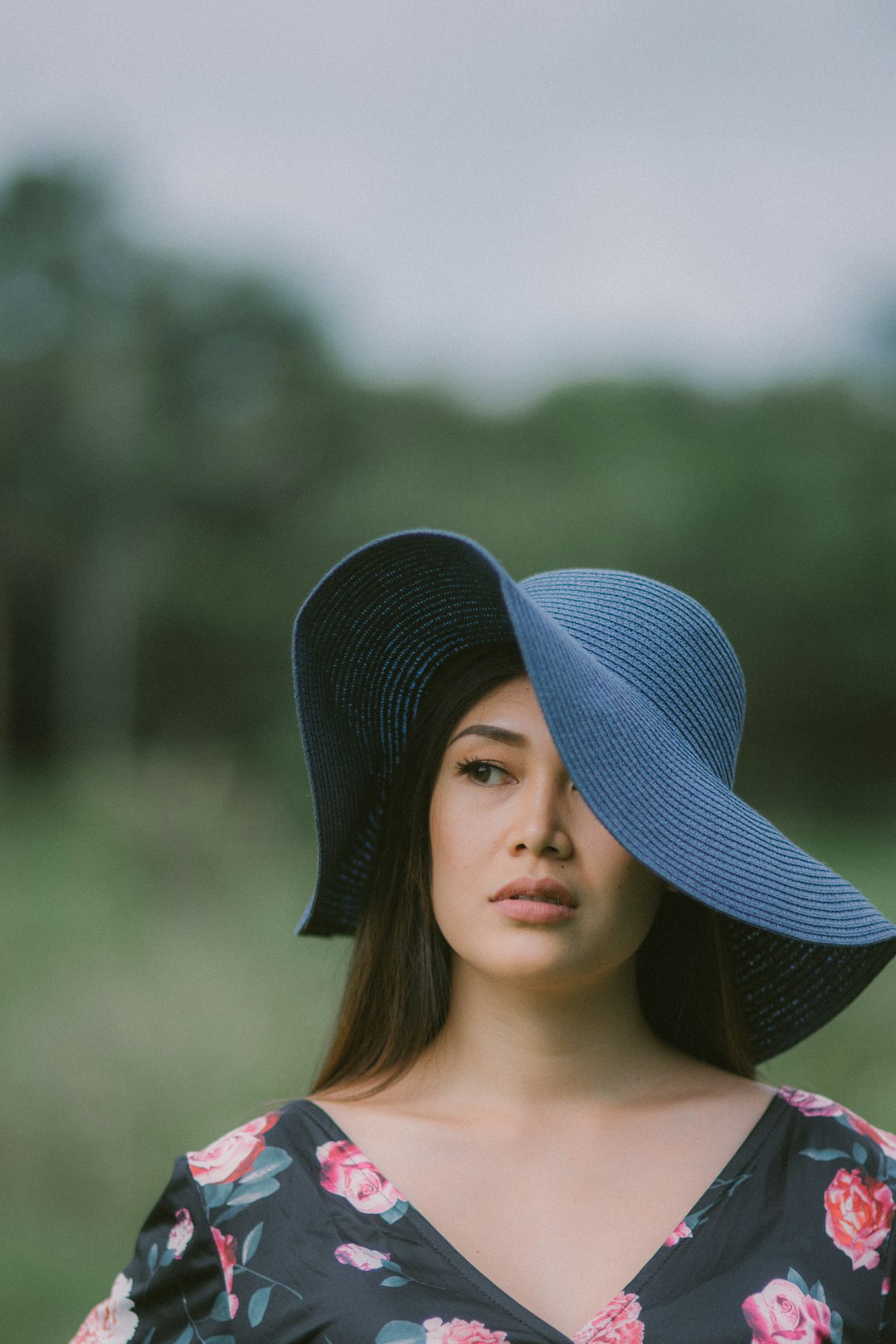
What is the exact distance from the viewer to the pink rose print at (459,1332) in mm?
1421

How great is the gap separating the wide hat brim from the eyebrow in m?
0.12

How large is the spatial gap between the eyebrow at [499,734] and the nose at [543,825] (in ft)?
0.19

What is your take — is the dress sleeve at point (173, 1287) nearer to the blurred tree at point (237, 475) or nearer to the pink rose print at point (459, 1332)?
the pink rose print at point (459, 1332)

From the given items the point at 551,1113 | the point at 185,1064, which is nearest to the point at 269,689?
the point at 185,1064

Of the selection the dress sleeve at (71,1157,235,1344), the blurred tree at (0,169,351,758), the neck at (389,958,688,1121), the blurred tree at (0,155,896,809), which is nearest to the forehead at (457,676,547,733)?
the neck at (389,958,688,1121)

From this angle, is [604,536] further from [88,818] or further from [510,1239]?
[510,1239]

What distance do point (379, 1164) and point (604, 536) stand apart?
347 inches

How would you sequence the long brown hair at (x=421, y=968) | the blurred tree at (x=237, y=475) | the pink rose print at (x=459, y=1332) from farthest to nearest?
1. the blurred tree at (x=237, y=475)
2. the long brown hair at (x=421, y=968)
3. the pink rose print at (x=459, y=1332)

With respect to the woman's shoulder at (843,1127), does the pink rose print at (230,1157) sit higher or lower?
lower

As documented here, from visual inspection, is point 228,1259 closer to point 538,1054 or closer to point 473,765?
point 538,1054

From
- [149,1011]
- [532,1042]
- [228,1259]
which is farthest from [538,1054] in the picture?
[149,1011]

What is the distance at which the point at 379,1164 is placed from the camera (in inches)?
63.9

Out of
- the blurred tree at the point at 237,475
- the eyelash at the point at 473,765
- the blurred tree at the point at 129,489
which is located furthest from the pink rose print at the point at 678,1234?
the blurred tree at the point at 129,489

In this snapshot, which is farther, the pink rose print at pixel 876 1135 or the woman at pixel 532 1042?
the pink rose print at pixel 876 1135
